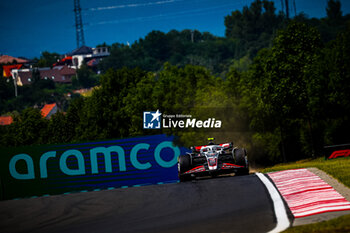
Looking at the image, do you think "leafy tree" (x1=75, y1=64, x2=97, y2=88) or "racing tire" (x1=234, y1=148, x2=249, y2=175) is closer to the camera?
"racing tire" (x1=234, y1=148, x2=249, y2=175)

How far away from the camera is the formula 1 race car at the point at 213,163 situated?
20.2 meters

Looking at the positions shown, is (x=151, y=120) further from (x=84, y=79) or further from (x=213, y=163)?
(x=84, y=79)

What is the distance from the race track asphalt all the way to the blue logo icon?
31.9m

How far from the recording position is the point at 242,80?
5559cm

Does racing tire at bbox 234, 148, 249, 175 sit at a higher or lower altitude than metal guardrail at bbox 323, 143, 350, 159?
higher

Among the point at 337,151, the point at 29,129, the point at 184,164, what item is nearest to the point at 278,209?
the point at 184,164

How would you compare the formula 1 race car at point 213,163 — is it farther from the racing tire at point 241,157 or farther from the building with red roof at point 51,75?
the building with red roof at point 51,75

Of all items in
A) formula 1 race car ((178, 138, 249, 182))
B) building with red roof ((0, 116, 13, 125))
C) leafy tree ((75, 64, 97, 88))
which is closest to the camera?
formula 1 race car ((178, 138, 249, 182))

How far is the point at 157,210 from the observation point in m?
15.7

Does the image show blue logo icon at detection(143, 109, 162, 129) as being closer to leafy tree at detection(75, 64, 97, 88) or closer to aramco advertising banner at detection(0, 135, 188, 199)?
aramco advertising banner at detection(0, 135, 188, 199)

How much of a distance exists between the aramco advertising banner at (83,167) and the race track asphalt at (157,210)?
2480mm

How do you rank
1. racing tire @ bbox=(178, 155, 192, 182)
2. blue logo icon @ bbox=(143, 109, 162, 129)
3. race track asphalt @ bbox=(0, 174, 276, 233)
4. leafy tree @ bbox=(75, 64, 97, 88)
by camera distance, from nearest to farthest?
race track asphalt @ bbox=(0, 174, 276, 233) < racing tire @ bbox=(178, 155, 192, 182) < blue logo icon @ bbox=(143, 109, 162, 129) < leafy tree @ bbox=(75, 64, 97, 88)

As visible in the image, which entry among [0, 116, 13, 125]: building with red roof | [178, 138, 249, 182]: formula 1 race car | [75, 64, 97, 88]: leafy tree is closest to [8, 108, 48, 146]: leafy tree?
[0, 116, 13, 125]: building with red roof

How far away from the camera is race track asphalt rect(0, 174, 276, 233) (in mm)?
13188
